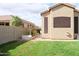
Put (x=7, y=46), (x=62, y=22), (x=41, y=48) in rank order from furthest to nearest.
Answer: (x=62, y=22), (x=7, y=46), (x=41, y=48)

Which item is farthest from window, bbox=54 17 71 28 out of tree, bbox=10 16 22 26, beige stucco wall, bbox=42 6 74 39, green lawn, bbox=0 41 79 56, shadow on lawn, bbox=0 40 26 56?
shadow on lawn, bbox=0 40 26 56

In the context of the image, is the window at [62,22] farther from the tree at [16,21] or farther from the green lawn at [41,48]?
the tree at [16,21]

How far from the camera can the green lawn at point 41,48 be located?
57.1ft

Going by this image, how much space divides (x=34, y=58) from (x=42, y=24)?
8.61 ft

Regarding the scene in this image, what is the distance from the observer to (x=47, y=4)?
703 inches

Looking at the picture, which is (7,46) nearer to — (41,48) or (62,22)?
(41,48)

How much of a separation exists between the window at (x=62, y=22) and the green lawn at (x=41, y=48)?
168cm

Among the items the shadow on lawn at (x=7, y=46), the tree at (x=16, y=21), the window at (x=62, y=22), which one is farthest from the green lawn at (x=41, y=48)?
the window at (x=62, y=22)

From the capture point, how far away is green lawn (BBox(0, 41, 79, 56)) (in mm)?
17391

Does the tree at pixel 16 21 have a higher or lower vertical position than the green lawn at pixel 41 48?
higher

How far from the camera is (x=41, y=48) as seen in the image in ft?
58.1

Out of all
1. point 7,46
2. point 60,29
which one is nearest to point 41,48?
point 7,46

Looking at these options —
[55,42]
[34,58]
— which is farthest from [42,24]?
[34,58]

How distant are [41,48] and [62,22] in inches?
106
